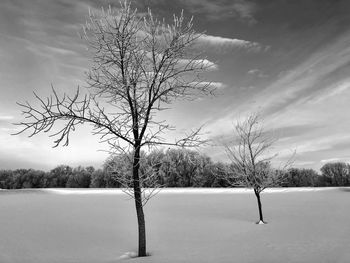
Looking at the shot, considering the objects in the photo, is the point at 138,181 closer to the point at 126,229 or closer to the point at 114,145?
the point at 114,145

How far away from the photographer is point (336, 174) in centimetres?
7412

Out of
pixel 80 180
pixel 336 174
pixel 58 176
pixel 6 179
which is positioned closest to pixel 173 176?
pixel 80 180

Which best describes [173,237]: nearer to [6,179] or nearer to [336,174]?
[336,174]

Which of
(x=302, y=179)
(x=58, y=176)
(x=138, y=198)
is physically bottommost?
(x=138, y=198)

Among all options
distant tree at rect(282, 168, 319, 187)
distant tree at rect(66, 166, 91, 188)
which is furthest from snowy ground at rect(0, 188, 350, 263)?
distant tree at rect(66, 166, 91, 188)

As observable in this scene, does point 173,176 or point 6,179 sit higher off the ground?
point 6,179

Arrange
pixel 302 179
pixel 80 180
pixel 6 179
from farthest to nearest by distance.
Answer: pixel 6 179 → pixel 80 180 → pixel 302 179

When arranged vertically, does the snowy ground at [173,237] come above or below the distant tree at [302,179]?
below

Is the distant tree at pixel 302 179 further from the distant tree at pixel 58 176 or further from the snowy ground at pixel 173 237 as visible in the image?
the distant tree at pixel 58 176

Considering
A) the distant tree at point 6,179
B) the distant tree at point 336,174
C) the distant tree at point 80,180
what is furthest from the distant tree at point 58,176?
the distant tree at point 336,174

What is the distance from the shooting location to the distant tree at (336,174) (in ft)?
238

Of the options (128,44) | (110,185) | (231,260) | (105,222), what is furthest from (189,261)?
(110,185)

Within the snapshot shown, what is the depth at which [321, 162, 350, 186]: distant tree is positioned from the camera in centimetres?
7244

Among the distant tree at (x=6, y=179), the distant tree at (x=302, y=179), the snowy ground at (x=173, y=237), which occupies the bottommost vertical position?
the snowy ground at (x=173, y=237)
